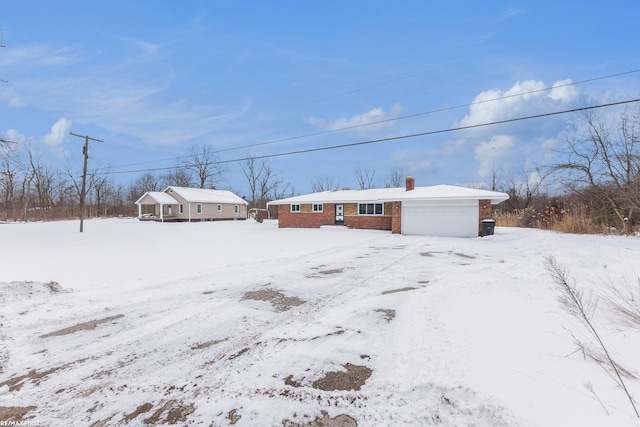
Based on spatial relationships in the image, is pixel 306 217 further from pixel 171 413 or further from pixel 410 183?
pixel 171 413

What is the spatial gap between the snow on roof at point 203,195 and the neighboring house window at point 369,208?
21.6 m

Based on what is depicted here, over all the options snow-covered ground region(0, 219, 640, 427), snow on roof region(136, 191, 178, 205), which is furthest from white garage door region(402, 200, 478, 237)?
snow on roof region(136, 191, 178, 205)

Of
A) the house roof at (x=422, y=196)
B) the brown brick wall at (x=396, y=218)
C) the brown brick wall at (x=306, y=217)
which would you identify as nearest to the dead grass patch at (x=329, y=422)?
the house roof at (x=422, y=196)

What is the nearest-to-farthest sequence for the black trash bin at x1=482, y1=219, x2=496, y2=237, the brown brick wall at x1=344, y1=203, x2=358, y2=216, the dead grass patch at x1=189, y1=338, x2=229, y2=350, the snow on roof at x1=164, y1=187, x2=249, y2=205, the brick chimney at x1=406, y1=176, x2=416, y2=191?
the dead grass patch at x1=189, y1=338, x2=229, y2=350, the black trash bin at x1=482, y1=219, x2=496, y2=237, the brick chimney at x1=406, y1=176, x2=416, y2=191, the brown brick wall at x1=344, y1=203, x2=358, y2=216, the snow on roof at x1=164, y1=187, x2=249, y2=205

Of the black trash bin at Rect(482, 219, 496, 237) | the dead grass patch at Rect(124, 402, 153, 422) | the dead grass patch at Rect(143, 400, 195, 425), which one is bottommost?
the dead grass patch at Rect(124, 402, 153, 422)

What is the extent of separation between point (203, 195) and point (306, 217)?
1920cm

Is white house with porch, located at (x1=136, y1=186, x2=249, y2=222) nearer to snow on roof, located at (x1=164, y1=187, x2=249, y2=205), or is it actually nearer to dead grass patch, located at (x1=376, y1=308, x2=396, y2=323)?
snow on roof, located at (x1=164, y1=187, x2=249, y2=205)

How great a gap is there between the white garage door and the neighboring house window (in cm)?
239

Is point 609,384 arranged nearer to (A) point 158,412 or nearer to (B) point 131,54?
(A) point 158,412

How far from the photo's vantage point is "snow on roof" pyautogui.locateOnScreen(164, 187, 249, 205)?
3447 centimetres

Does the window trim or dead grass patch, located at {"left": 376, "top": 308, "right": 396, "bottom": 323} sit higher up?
the window trim

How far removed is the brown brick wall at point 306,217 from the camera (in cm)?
2256

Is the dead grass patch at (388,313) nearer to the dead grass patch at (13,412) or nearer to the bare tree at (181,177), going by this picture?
the dead grass patch at (13,412)

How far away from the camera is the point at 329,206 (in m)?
22.6
